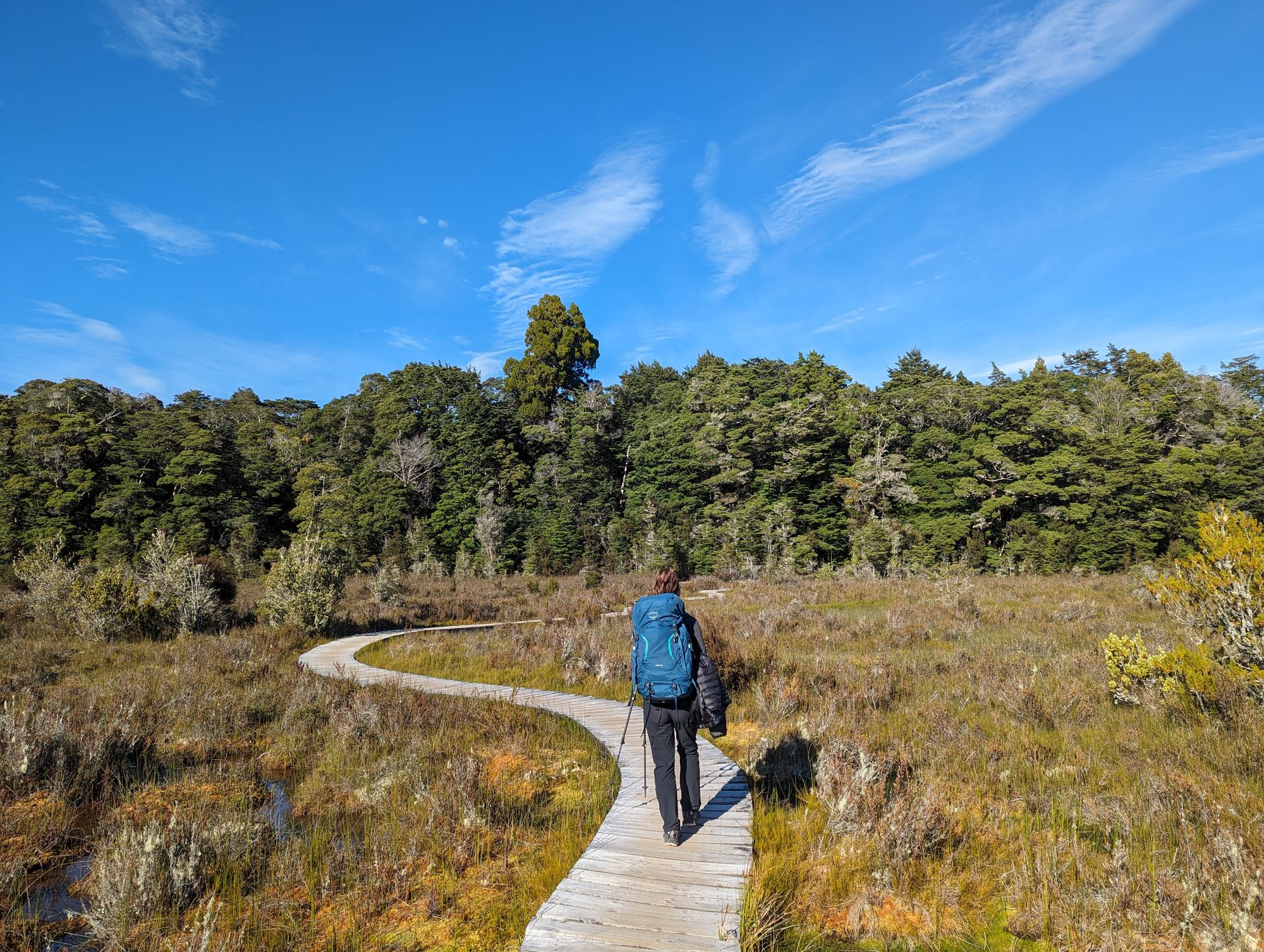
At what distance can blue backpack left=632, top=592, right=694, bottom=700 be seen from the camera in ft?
14.2

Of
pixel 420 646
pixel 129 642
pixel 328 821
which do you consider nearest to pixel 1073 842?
pixel 328 821

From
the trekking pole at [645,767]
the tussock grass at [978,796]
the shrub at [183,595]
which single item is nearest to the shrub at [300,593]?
the shrub at [183,595]

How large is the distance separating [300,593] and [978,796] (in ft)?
47.6

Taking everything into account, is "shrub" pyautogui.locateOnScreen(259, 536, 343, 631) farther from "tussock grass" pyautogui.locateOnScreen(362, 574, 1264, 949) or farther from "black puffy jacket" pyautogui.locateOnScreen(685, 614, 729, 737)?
"black puffy jacket" pyautogui.locateOnScreen(685, 614, 729, 737)

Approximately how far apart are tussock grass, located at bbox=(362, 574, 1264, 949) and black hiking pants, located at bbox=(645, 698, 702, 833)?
0.69 meters

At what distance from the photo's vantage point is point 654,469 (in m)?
41.1

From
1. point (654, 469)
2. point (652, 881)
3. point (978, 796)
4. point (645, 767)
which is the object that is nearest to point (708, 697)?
point (652, 881)

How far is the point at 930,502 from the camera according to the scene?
33.8 m

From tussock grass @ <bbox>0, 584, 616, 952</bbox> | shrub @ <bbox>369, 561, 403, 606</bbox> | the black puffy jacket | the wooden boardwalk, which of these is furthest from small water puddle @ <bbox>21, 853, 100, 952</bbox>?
shrub @ <bbox>369, 561, 403, 606</bbox>

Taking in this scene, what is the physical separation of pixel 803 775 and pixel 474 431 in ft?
126

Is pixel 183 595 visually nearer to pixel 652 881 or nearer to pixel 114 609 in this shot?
pixel 114 609

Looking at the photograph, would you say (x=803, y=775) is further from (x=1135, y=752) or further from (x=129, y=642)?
(x=129, y=642)

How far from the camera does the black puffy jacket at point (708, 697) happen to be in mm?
4234

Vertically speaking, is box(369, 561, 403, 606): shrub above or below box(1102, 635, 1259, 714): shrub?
above
